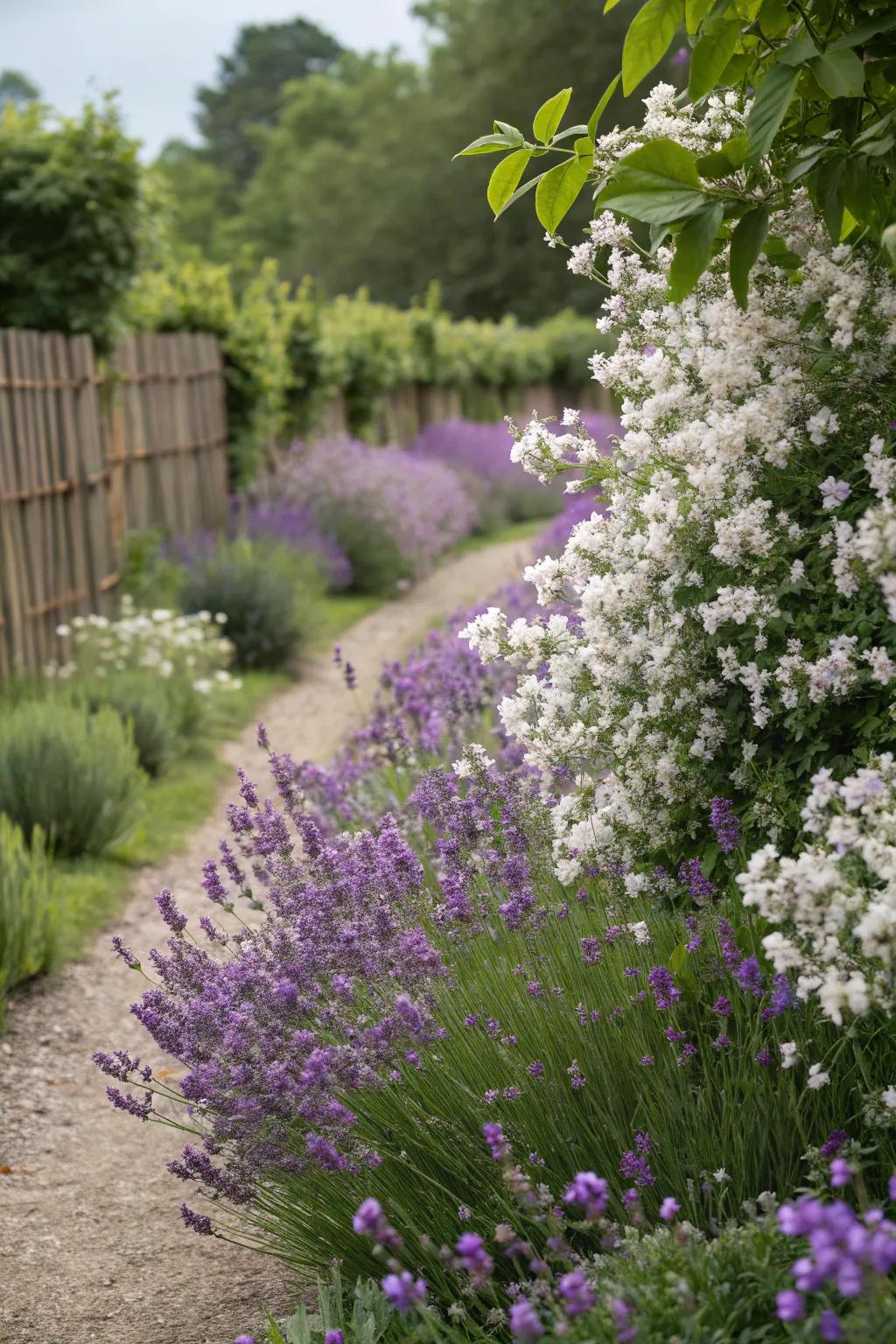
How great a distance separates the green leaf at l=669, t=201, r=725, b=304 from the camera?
2.35m

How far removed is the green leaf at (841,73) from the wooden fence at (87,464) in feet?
21.7

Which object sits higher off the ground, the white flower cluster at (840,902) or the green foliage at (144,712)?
the white flower cluster at (840,902)

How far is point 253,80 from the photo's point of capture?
74625mm

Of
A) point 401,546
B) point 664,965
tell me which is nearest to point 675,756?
point 664,965

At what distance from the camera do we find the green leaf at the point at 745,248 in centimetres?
241

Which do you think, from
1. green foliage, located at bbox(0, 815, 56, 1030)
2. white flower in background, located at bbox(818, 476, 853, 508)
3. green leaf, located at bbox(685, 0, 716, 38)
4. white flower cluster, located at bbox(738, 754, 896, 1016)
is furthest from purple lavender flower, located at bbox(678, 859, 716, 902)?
green foliage, located at bbox(0, 815, 56, 1030)

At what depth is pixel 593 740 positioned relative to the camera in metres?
3.01

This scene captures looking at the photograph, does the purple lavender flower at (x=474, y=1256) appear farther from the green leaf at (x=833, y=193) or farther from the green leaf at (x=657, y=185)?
the green leaf at (x=833, y=193)

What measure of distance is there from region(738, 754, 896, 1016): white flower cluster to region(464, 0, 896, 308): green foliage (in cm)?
89

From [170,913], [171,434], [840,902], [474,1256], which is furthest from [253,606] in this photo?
[474,1256]

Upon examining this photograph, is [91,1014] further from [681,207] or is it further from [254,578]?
[254,578]

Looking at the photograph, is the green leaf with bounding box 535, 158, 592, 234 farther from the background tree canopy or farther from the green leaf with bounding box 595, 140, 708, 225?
the background tree canopy

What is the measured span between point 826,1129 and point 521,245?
42.2m

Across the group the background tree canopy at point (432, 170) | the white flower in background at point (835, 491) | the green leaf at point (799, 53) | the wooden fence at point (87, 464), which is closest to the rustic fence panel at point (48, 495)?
the wooden fence at point (87, 464)
